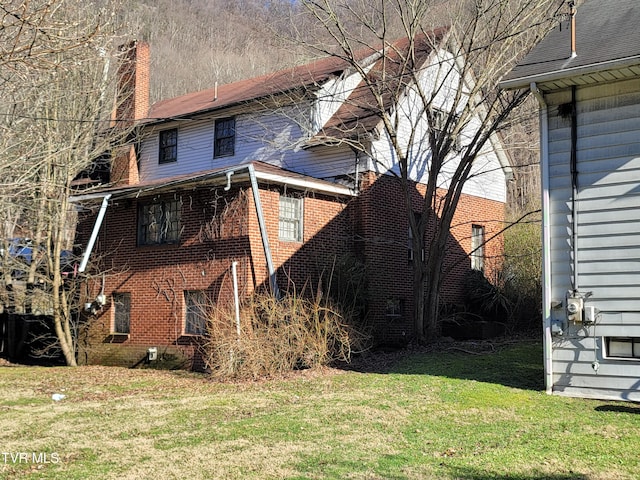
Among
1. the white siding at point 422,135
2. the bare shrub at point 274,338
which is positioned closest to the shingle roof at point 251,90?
the white siding at point 422,135

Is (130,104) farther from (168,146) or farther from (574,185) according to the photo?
(574,185)

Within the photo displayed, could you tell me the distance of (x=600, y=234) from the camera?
35.4 feet

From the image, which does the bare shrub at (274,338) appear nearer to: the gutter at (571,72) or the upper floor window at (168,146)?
the gutter at (571,72)

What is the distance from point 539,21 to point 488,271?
8.41 metres

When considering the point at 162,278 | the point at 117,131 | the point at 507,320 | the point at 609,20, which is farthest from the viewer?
the point at 117,131

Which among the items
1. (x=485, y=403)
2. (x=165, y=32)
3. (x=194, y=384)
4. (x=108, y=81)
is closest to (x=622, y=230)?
(x=485, y=403)

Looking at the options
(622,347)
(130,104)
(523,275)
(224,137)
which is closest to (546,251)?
(622,347)

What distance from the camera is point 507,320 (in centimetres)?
2078

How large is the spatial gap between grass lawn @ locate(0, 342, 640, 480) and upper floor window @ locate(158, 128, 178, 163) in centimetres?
1060

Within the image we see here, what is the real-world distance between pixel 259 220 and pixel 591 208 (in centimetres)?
736

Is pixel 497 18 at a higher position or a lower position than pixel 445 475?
higher

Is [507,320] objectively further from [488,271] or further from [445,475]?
[445,475]

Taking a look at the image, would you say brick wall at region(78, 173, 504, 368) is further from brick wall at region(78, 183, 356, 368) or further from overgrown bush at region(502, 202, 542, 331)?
overgrown bush at region(502, 202, 542, 331)

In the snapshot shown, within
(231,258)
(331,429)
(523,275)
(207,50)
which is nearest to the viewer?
(331,429)
